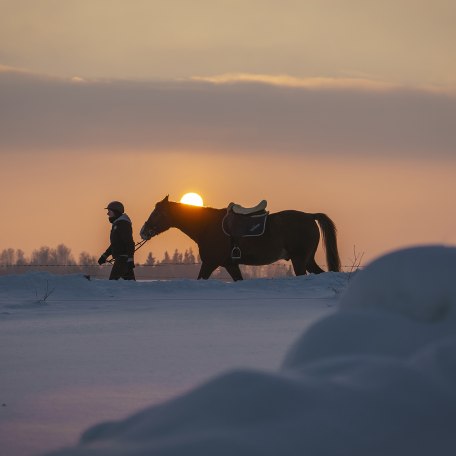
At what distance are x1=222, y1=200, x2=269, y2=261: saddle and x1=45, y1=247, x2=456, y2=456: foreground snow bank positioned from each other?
14002 millimetres

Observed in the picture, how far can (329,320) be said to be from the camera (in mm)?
3195

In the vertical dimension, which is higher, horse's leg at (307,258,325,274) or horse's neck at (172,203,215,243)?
horse's neck at (172,203,215,243)

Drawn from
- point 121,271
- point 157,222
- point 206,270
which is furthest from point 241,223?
point 121,271

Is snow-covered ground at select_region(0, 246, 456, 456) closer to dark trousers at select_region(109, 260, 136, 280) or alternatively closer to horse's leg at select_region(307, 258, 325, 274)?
dark trousers at select_region(109, 260, 136, 280)

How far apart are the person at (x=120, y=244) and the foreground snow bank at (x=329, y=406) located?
45.3 ft

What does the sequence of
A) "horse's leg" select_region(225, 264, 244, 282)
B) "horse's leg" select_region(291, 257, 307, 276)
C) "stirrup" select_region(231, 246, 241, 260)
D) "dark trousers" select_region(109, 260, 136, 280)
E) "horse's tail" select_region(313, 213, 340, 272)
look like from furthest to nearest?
"horse's tail" select_region(313, 213, 340, 272), "horse's leg" select_region(291, 257, 307, 276), "horse's leg" select_region(225, 264, 244, 282), "stirrup" select_region(231, 246, 241, 260), "dark trousers" select_region(109, 260, 136, 280)

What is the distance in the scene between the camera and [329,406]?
2.46 metres

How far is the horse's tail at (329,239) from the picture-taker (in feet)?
58.8

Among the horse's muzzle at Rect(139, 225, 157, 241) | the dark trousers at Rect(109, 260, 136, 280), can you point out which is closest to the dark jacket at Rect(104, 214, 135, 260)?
the dark trousers at Rect(109, 260, 136, 280)

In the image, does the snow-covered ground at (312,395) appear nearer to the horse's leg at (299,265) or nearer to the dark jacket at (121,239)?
the dark jacket at (121,239)

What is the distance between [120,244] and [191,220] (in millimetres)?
1537

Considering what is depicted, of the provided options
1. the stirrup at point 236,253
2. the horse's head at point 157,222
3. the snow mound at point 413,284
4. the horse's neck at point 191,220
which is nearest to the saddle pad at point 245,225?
the stirrup at point 236,253

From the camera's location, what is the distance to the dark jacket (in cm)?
1677

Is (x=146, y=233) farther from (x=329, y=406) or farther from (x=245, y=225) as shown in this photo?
(x=329, y=406)
